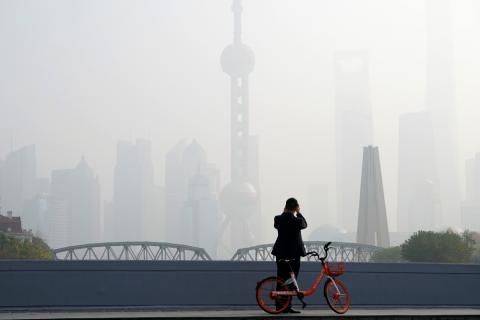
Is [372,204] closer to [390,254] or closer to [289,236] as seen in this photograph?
[390,254]

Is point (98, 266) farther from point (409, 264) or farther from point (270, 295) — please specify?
point (409, 264)

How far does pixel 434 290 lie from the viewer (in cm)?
1922

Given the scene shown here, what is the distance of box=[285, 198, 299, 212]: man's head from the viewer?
1603cm

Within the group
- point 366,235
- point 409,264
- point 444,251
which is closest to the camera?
point 409,264

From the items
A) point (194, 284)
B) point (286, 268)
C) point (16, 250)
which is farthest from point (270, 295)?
point (16, 250)

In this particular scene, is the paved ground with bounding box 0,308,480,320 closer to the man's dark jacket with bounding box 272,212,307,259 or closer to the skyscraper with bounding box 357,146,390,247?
the man's dark jacket with bounding box 272,212,307,259

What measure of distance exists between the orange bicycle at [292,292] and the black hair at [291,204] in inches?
39.0

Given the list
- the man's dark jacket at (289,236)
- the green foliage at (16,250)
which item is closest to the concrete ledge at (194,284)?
the man's dark jacket at (289,236)

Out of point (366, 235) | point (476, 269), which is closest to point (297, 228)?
point (476, 269)

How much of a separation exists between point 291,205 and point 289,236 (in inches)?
24.3

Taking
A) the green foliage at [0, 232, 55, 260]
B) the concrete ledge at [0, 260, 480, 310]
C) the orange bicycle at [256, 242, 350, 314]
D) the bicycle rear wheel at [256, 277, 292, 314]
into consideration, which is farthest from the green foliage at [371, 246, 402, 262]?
the bicycle rear wheel at [256, 277, 292, 314]

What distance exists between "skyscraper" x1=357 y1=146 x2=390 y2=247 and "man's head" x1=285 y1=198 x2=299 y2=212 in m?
150

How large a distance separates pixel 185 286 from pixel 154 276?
0.71 m

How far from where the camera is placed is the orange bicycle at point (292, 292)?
1593 cm
